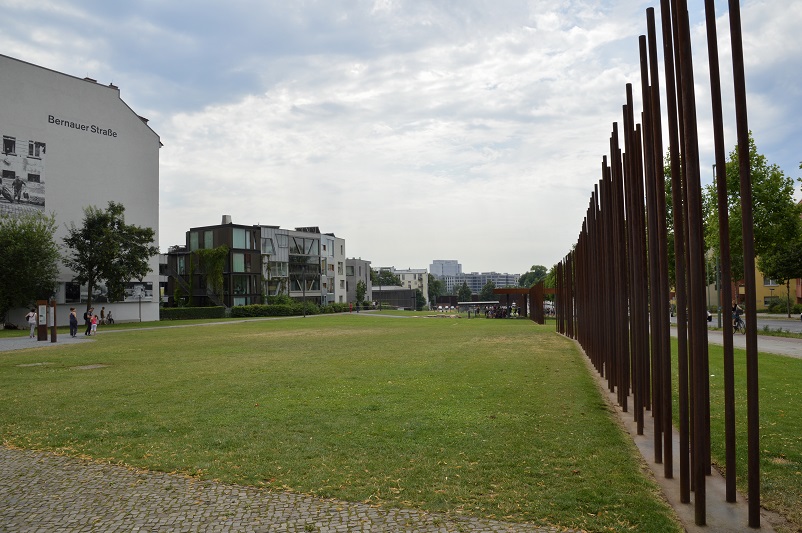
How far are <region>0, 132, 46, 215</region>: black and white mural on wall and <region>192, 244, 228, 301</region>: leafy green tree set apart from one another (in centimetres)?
2790

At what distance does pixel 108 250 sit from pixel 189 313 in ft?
68.0

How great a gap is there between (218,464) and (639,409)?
5.59 m

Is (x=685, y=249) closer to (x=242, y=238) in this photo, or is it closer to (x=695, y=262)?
(x=695, y=262)

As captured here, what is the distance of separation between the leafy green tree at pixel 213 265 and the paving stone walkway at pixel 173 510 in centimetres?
7394

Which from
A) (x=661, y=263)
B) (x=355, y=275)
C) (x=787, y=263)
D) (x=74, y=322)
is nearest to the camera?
(x=661, y=263)

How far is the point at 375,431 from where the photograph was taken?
8.79 metres

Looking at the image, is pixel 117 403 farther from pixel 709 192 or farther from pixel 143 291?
pixel 143 291

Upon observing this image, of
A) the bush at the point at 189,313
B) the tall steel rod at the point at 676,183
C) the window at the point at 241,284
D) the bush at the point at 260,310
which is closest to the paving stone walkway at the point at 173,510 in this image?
the tall steel rod at the point at 676,183

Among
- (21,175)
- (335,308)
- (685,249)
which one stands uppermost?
(21,175)

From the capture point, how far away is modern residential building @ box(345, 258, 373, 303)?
412 feet

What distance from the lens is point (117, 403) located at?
A: 11.7 metres

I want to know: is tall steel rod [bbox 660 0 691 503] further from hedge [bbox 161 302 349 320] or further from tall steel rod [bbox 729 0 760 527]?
hedge [bbox 161 302 349 320]

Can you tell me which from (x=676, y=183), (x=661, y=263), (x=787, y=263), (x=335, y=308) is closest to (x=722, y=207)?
(x=676, y=183)

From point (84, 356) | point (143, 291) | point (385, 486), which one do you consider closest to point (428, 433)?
point (385, 486)
